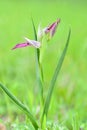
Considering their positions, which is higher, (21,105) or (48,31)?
(48,31)

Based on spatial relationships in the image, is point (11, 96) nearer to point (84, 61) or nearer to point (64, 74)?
point (64, 74)

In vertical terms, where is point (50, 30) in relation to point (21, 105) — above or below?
above

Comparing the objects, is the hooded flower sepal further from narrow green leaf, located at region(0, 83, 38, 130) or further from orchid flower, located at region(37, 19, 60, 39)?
narrow green leaf, located at region(0, 83, 38, 130)

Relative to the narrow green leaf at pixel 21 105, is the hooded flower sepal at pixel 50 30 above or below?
above

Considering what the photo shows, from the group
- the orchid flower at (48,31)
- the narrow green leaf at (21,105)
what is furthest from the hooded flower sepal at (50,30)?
the narrow green leaf at (21,105)

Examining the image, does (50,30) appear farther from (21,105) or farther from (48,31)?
(21,105)

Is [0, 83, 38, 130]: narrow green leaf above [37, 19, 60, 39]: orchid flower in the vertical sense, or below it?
below

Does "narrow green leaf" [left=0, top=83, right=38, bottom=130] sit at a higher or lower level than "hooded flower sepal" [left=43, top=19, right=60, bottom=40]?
lower

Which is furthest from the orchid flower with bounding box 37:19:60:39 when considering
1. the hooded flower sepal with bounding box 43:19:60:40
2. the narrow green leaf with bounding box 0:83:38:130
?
the narrow green leaf with bounding box 0:83:38:130

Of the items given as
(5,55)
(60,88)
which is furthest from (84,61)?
(60,88)

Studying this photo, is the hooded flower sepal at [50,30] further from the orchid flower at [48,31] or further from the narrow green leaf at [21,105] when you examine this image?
the narrow green leaf at [21,105]

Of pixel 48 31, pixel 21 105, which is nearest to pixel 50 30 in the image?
pixel 48 31
